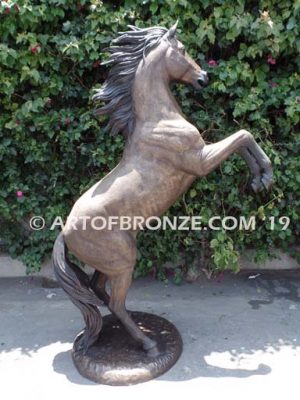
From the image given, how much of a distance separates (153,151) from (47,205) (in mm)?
1748

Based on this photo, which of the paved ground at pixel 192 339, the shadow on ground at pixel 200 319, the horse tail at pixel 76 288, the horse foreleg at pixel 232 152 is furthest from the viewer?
the shadow on ground at pixel 200 319

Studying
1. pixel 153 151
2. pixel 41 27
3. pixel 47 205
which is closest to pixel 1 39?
pixel 41 27

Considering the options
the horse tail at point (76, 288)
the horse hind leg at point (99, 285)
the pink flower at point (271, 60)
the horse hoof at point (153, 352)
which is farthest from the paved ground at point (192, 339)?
the pink flower at point (271, 60)

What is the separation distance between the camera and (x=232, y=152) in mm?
2520

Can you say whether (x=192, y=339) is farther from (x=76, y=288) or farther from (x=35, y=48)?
(x=35, y=48)

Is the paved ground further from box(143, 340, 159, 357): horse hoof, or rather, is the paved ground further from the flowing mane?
the flowing mane

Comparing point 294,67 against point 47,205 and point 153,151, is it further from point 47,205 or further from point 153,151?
point 47,205

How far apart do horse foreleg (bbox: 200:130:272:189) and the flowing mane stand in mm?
489

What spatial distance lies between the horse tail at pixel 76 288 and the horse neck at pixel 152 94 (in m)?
0.95

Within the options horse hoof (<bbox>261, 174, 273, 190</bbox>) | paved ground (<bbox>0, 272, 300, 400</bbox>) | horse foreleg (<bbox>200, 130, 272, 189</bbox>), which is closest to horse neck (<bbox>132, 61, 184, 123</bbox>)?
horse foreleg (<bbox>200, 130, 272, 189</bbox>)

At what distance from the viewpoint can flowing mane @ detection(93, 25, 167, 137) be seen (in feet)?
8.29

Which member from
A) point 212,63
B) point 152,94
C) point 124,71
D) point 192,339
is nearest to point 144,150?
point 152,94

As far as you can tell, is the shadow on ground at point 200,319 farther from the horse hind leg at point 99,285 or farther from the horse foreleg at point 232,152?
the horse foreleg at point 232,152

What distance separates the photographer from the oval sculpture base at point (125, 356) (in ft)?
8.59
